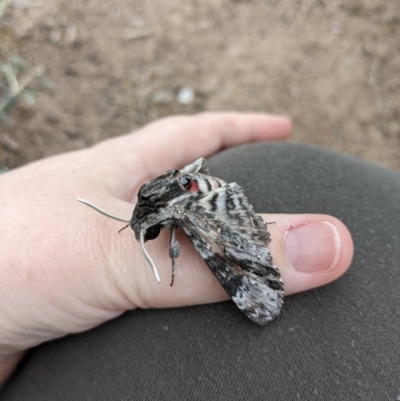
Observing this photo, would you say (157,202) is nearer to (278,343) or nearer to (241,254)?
(241,254)

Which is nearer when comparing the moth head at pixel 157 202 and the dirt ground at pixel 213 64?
the moth head at pixel 157 202

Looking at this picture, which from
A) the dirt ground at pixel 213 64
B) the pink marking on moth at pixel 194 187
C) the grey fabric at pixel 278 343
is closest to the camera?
the grey fabric at pixel 278 343

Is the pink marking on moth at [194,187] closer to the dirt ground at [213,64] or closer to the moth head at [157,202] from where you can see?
the moth head at [157,202]

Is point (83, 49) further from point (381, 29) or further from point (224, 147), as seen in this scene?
point (381, 29)

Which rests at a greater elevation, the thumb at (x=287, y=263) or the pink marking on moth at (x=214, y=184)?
the pink marking on moth at (x=214, y=184)

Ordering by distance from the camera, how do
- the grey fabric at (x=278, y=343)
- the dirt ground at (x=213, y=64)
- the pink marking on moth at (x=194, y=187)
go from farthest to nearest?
the dirt ground at (x=213, y=64)
the pink marking on moth at (x=194, y=187)
the grey fabric at (x=278, y=343)

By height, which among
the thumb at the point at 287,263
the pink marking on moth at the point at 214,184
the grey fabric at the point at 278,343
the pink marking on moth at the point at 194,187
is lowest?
the grey fabric at the point at 278,343

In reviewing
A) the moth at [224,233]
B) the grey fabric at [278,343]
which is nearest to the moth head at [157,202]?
the moth at [224,233]

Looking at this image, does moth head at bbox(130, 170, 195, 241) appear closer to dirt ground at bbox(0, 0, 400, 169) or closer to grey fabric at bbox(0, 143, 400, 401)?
grey fabric at bbox(0, 143, 400, 401)
